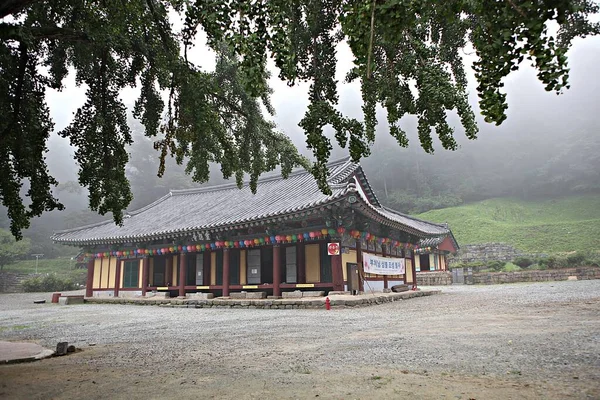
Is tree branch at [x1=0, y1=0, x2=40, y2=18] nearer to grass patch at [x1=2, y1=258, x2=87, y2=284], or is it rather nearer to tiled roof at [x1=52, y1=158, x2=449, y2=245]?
tiled roof at [x1=52, y1=158, x2=449, y2=245]

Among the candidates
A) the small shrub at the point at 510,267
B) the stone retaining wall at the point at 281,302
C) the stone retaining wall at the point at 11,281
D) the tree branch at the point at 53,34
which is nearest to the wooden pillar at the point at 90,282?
the stone retaining wall at the point at 281,302

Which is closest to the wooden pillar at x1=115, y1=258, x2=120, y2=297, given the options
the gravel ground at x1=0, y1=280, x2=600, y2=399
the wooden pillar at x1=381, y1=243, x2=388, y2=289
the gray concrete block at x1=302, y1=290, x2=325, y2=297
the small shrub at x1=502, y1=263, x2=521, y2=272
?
the gray concrete block at x1=302, y1=290, x2=325, y2=297

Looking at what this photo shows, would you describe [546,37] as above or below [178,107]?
below

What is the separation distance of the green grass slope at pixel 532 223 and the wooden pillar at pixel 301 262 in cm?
3207

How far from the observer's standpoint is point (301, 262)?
16547 millimetres

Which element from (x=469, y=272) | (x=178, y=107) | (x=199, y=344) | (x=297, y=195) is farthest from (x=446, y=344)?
(x=469, y=272)

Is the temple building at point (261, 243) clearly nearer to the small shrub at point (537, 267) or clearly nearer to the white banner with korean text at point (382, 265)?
the white banner with korean text at point (382, 265)

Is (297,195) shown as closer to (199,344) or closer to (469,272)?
(199,344)

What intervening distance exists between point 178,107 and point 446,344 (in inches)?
215

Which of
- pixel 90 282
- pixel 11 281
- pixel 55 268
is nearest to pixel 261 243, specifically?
pixel 90 282

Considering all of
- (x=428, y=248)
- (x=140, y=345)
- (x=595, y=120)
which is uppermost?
(x=595, y=120)

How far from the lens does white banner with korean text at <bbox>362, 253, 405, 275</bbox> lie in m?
16.5

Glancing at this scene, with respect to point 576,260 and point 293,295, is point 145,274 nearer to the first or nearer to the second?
point 293,295

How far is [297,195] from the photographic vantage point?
59.2ft
